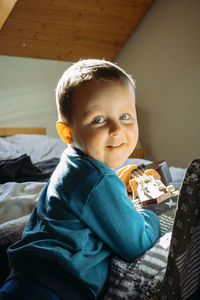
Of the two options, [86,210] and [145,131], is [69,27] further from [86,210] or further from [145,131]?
[86,210]

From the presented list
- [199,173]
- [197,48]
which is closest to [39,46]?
[197,48]

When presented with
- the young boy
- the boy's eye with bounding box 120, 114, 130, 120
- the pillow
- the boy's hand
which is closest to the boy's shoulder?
the young boy

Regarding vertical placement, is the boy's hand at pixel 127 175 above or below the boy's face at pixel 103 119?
below

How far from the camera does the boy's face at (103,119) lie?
61 centimetres

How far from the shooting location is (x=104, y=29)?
3422 millimetres

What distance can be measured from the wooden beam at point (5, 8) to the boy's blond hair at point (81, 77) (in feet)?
7.82

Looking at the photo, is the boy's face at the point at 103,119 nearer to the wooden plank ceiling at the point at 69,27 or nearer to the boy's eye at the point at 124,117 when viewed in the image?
the boy's eye at the point at 124,117

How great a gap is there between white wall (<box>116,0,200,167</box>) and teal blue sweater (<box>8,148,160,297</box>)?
247 cm

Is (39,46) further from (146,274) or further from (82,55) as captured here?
(146,274)

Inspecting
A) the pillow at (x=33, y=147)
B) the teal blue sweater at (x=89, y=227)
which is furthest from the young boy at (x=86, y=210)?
the pillow at (x=33, y=147)

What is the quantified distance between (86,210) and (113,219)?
0.17ft

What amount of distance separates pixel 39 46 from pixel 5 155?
5.37ft

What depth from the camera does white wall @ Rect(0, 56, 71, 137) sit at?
3.27 metres

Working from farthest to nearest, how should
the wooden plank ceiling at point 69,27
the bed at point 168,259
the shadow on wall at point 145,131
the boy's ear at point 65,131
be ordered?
the shadow on wall at point 145,131 → the wooden plank ceiling at point 69,27 → the boy's ear at point 65,131 → the bed at point 168,259
